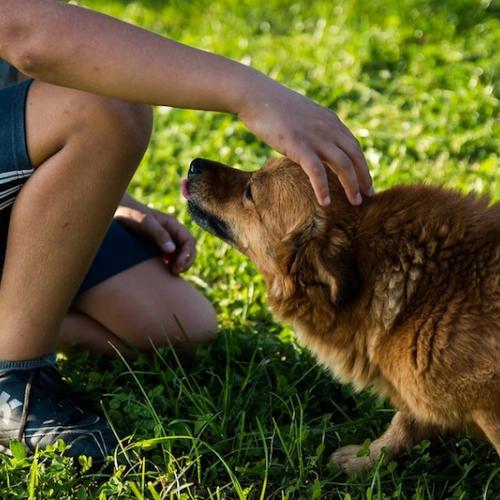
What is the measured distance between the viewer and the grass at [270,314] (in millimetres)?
2721

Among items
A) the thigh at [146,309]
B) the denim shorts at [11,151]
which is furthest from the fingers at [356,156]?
the thigh at [146,309]

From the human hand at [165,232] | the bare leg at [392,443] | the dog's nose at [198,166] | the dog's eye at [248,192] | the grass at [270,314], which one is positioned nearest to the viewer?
the grass at [270,314]

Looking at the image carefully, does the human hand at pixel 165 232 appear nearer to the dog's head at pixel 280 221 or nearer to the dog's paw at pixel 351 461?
the dog's head at pixel 280 221

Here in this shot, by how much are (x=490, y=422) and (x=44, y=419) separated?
145 cm

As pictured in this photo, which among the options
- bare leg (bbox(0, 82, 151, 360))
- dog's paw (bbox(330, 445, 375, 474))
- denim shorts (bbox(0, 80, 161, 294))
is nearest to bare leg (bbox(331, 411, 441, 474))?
dog's paw (bbox(330, 445, 375, 474))

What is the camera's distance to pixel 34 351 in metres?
2.94

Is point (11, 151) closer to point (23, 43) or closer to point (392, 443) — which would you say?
point (23, 43)

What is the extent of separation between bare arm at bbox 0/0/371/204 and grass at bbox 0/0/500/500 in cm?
100

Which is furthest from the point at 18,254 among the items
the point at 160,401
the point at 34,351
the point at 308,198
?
the point at 308,198

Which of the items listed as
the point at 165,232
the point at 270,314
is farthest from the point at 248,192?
the point at 270,314

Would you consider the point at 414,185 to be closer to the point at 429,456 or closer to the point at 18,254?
the point at 429,456

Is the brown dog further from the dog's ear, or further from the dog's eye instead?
the dog's eye

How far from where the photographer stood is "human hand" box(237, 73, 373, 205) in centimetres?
220

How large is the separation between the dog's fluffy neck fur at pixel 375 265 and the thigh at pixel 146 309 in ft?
2.82
